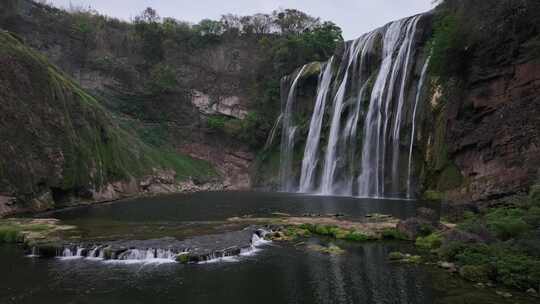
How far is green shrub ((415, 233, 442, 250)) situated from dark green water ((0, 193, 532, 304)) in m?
0.63

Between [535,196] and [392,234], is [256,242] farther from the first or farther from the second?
[535,196]

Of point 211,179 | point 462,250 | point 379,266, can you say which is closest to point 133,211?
point 379,266

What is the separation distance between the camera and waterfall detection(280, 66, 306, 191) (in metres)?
55.9

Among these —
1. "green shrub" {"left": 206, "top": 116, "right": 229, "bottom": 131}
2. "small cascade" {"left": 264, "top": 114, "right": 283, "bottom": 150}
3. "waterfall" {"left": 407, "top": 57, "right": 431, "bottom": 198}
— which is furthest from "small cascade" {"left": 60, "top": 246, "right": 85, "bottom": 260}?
"green shrub" {"left": 206, "top": 116, "right": 229, "bottom": 131}

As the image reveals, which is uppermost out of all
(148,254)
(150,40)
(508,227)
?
(150,40)

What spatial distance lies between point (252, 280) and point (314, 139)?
39.4 meters

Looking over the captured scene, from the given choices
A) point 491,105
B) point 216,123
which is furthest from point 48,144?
point 216,123

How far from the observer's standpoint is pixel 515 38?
23672 mm

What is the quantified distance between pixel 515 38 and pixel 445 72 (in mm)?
5611

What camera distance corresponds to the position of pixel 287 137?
190ft

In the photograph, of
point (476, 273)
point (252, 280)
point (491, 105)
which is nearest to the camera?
point (476, 273)

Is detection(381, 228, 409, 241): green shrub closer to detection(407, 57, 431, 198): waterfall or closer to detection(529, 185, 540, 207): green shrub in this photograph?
detection(529, 185, 540, 207): green shrub

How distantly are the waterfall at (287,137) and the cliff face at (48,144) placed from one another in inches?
817

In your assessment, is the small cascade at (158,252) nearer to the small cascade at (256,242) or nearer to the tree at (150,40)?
the small cascade at (256,242)
